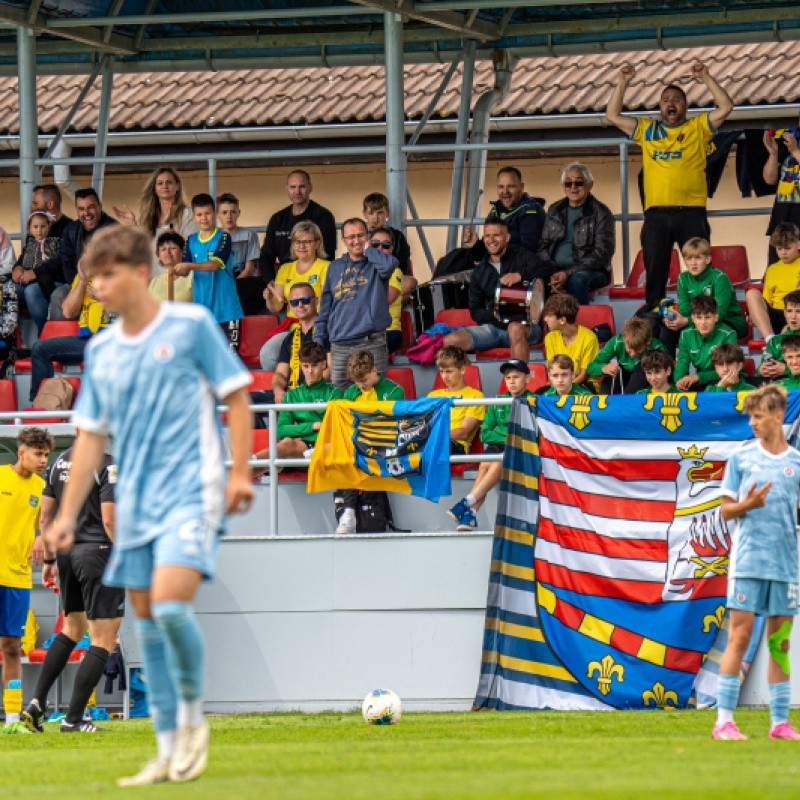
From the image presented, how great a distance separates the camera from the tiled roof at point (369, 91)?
25.2 m

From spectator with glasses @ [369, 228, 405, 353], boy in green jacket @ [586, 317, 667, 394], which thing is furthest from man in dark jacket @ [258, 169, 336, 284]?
boy in green jacket @ [586, 317, 667, 394]

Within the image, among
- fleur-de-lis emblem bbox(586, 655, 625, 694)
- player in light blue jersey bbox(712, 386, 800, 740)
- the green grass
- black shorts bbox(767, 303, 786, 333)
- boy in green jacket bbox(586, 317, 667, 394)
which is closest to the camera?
the green grass

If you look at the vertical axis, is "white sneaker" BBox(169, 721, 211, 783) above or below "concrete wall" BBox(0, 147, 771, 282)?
below

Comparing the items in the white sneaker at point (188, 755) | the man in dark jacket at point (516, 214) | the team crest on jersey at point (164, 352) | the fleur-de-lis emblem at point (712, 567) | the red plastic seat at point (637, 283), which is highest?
the man in dark jacket at point (516, 214)

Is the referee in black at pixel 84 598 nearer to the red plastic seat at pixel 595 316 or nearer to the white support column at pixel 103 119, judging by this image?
the red plastic seat at pixel 595 316

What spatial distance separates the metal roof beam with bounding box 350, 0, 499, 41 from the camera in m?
16.1

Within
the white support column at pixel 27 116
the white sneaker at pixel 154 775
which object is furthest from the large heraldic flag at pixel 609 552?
the white support column at pixel 27 116

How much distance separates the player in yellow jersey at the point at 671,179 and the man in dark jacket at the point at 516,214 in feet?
A: 3.74

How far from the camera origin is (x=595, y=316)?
15.7 meters

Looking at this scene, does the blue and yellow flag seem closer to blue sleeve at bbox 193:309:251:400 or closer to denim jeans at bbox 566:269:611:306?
denim jeans at bbox 566:269:611:306

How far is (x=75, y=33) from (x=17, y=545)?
7802mm

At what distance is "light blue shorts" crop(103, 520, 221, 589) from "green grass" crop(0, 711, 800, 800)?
29.9 inches

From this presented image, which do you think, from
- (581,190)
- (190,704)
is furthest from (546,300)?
(190,704)

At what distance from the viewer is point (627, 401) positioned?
12742mm
